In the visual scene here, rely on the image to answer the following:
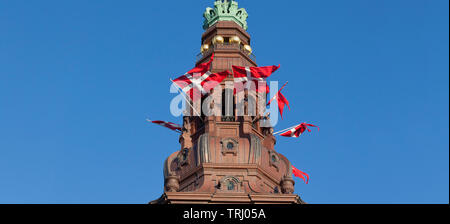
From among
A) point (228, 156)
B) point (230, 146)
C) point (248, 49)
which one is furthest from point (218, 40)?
point (228, 156)

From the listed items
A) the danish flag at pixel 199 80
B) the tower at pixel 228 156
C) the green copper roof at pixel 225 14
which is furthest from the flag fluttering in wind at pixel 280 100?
the green copper roof at pixel 225 14

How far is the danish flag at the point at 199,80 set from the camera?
122438mm

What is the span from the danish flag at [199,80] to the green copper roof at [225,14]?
14.5 metres

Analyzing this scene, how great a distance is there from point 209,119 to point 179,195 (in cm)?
1628

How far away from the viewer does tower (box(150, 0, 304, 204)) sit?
358 ft

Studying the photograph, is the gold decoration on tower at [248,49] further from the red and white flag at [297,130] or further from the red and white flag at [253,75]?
the red and white flag at [297,130]

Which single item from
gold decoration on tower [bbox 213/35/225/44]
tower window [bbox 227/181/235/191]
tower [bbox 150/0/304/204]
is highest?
gold decoration on tower [bbox 213/35/225/44]

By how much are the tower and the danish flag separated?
5.77 ft

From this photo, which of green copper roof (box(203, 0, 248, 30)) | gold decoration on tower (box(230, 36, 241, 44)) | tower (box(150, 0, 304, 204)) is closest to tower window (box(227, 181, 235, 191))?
tower (box(150, 0, 304, 204))

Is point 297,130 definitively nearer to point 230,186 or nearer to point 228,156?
point 228,156

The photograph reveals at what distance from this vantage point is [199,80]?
12256 cm

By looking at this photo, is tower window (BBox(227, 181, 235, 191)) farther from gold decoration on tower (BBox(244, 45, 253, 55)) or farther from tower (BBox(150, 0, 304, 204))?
gold decoration on tower (BBox(244, 45, 253, 55))

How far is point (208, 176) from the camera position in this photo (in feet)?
374

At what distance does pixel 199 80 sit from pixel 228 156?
11.7 metres
